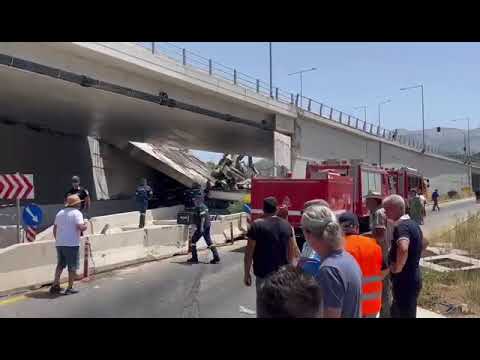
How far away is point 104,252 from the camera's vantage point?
38.7ft

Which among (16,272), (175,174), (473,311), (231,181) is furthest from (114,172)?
(473,311)

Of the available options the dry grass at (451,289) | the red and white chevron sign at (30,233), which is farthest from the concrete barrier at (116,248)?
the dry grass at (451,289)

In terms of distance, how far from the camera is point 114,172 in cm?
4075

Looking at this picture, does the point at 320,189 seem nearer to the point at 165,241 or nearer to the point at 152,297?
the point at 165,241

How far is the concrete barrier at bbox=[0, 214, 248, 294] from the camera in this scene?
938 centimetres

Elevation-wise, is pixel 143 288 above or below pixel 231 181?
below

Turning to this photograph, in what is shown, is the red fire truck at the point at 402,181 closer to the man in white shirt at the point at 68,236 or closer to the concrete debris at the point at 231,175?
the concrete debris at the point at 231,175

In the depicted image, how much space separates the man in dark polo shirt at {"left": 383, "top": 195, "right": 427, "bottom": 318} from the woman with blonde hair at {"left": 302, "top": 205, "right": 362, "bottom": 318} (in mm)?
1738

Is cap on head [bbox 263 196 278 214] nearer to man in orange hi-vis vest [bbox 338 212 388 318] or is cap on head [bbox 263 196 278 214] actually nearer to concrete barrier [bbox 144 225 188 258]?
man in orange hi-vis vest [bbox 338 212 388 318]
